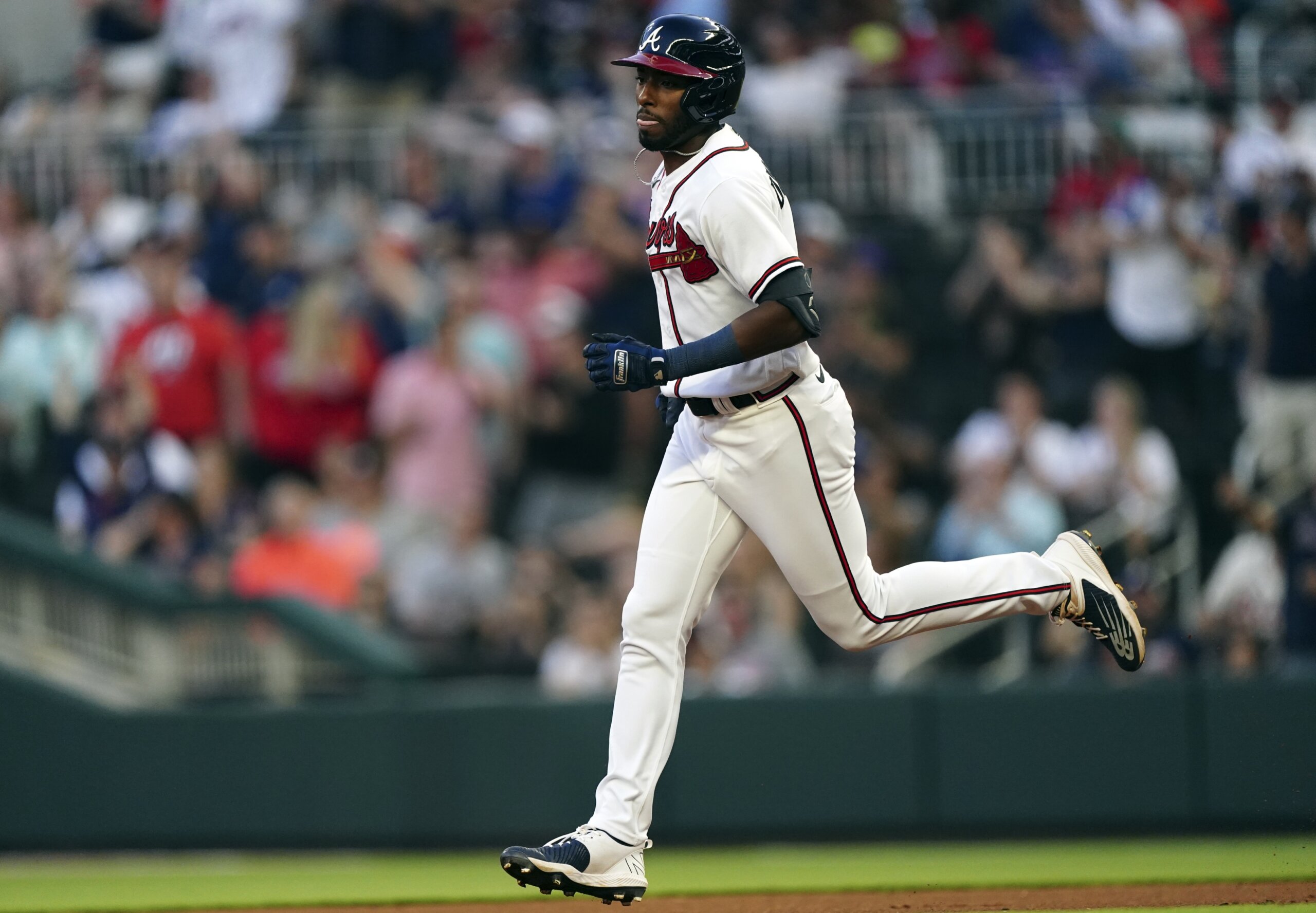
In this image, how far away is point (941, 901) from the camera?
6230mm

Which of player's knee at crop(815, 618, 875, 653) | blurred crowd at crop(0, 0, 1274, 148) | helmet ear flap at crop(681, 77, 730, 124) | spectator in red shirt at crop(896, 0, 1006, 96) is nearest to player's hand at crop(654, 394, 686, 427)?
player's knee at crop(815, 618, 875, 653)

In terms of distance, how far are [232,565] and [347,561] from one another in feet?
2.00

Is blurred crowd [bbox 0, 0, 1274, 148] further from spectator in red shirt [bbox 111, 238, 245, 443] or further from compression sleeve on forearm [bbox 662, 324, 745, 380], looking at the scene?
compression sleeve on forearm [bbox 662, 324, 745, 380]

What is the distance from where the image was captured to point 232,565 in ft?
32.5

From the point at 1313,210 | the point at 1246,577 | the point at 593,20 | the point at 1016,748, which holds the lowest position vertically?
the point at 1016,748

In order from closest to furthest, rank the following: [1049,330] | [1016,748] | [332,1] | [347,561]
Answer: [1016,748]
[347,561]
[1049,330]
[332,1]

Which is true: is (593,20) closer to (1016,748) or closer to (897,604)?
(1016,748)

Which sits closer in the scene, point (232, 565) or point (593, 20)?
point (232, 565)

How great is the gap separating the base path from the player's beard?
7.90 ft

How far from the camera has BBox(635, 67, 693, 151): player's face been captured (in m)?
5.26

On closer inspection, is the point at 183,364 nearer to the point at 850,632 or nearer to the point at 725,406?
the point at 725,406

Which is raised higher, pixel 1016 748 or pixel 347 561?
pixel 347 561

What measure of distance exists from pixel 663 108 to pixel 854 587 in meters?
1.45

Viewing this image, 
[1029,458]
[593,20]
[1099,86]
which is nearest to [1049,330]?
[1029,458]
